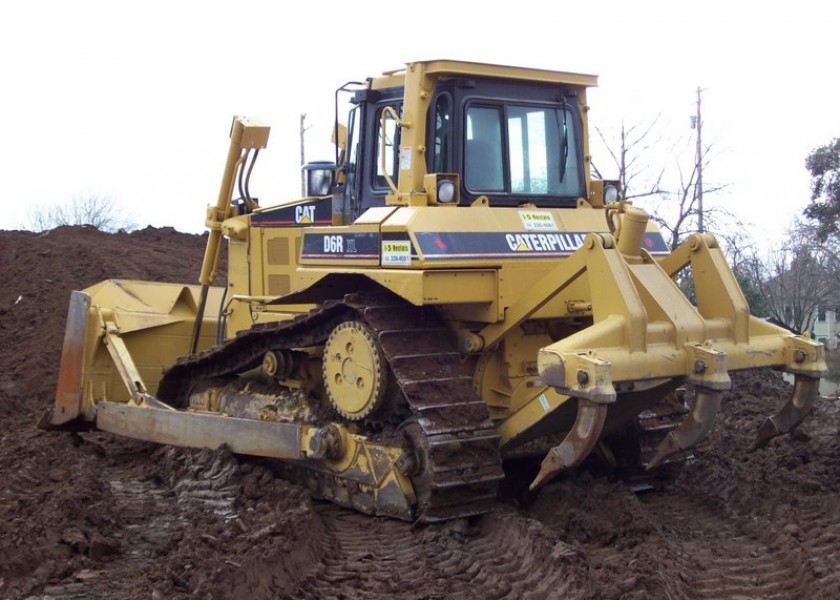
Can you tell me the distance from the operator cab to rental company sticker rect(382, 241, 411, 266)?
2.37ft

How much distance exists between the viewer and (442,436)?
6.56 m

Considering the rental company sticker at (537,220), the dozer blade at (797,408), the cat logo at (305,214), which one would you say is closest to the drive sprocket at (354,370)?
the rental company sticker at (537,220)

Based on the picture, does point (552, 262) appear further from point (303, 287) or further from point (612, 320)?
point (303, 287)

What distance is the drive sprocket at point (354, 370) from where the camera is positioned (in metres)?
7.07

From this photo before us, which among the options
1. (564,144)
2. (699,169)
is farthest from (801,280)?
(564,144)

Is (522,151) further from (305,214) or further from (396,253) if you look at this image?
(305,214)

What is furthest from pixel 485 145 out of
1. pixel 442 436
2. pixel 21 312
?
pixel 21 312

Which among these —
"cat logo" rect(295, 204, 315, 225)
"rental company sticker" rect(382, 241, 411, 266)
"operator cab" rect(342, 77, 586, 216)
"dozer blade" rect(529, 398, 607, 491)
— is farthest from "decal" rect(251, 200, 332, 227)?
"dozer blade" rect(529, 398, 607, 491)

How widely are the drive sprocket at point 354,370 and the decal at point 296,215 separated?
4.79 feet

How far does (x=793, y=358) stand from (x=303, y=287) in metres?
3.35

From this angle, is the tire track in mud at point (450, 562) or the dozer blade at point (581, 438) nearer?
the tire track in mud at point (450, 562)

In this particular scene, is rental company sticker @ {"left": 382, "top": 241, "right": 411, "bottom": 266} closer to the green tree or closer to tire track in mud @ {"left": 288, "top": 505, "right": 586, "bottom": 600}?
tire track in mud @ {"left": 288, "top": 505, "right": 586, "bottom": 600}

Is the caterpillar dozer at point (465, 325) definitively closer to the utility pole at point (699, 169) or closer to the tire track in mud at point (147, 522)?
the tire track in mud at point (147, 522)

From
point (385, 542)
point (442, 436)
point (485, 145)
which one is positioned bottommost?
point (385, 542)
